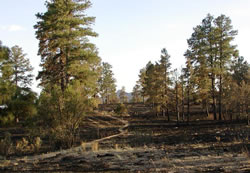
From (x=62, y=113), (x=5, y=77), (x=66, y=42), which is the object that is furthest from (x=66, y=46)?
(x=5, y=77)

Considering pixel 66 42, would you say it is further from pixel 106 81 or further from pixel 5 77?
pixel 106 81

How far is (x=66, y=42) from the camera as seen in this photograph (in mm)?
21531

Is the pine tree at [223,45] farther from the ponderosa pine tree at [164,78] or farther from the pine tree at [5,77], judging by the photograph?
the pine tree at [5,77]

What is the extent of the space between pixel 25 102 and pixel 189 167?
7.45m

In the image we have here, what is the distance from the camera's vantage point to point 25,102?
11.0 m

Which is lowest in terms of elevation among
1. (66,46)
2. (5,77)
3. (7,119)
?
(7,119)

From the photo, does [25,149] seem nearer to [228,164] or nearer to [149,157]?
[149,157]

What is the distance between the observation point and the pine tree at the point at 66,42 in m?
21.6

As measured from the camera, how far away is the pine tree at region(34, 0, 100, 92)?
21625 millimetres

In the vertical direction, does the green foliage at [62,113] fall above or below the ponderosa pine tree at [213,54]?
below

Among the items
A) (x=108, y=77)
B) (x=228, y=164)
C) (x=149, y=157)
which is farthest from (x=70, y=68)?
(x=108, y=77)

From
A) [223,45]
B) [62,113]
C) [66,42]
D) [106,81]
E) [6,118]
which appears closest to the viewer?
[6,118]

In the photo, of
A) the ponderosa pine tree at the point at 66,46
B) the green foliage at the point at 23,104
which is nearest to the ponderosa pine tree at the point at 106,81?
the ponderosa pine tree at the point at 66,46

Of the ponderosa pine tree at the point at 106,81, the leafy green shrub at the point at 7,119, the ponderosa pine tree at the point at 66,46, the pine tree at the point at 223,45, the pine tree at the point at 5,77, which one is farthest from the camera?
the ponderosa pine tree at the point at 106,81
